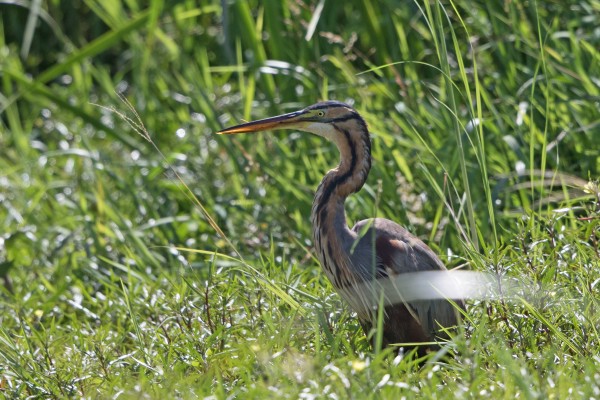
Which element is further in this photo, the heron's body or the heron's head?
the heron's head

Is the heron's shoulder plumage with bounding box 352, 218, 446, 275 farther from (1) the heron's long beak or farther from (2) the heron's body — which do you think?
(1) the heron's long beak

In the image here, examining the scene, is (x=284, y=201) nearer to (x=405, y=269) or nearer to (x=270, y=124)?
(x=270, y=124)

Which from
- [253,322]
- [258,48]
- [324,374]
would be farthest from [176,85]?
[324,374]

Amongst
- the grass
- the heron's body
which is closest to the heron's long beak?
the heron's body

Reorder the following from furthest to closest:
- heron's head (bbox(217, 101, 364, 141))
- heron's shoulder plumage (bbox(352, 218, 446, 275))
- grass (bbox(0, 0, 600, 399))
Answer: heron's head (bbox(217, 101, 364, 141))
heron's shoulder plumage (bbox(352, 218, 446, 275))
grass (bbox(0, 0, 600, 399))

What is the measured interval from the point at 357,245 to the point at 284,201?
1049mm

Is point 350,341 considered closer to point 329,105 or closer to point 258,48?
point 329,105

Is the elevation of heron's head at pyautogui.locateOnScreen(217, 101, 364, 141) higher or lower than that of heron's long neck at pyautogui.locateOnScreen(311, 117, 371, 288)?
higher

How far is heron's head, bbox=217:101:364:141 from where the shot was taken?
3.53 meters

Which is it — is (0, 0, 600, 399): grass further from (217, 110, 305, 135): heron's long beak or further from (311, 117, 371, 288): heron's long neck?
(217, 110, 305, 135): heron's long beak

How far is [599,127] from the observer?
4.12 m

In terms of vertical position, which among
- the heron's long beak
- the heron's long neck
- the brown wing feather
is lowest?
the brown wing feather

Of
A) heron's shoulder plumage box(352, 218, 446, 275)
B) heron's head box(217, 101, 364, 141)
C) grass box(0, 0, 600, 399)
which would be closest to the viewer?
grass box(0, 0, 600, 399)

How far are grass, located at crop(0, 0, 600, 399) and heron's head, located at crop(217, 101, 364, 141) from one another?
302mm
